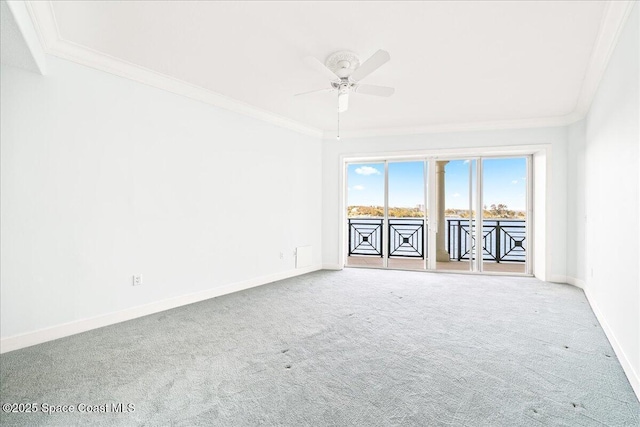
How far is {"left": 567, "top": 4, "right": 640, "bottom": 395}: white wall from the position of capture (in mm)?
2047

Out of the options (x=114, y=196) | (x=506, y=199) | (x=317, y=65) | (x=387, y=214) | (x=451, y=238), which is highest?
(x=317, y=65)

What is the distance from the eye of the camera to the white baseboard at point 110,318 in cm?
253

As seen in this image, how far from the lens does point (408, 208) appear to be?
6.48 meters

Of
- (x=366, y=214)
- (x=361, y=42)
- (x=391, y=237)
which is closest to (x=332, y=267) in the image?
(x=366, y=214)

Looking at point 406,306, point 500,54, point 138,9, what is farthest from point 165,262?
point 500,54

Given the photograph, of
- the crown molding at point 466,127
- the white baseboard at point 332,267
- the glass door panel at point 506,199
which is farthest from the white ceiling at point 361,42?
the white baseboard at point 332,267

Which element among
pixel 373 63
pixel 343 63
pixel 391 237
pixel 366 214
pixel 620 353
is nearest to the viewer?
Result: pixel 620 353

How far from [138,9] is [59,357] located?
2.66 metres

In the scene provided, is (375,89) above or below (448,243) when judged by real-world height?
above

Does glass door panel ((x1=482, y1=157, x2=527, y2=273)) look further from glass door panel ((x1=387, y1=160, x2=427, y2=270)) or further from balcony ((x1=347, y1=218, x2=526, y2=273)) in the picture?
glass door panel ((x1=387, y1=160, x2=427, y2=270))

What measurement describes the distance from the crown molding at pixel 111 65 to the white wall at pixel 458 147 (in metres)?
1.81

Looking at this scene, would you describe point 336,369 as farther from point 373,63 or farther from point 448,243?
point 448,243

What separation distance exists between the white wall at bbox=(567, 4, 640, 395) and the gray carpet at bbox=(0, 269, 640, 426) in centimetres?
29

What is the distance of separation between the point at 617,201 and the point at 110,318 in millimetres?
4567
